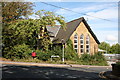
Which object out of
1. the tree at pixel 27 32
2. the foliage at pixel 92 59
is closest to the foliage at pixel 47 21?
the tree at pixel 27 32

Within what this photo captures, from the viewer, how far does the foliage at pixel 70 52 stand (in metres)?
24.1

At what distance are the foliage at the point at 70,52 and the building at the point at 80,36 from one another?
1.34 metres

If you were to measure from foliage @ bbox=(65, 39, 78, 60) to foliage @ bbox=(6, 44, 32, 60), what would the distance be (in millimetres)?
6065

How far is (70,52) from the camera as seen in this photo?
24547mm

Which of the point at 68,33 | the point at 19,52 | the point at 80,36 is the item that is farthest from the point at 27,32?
the point at 80,36

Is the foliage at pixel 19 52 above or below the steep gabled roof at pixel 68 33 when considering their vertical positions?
below

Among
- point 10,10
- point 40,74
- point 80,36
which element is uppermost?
point 10,10

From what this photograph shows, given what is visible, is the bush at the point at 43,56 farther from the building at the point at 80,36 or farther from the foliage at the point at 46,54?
the building at the point at 80,36

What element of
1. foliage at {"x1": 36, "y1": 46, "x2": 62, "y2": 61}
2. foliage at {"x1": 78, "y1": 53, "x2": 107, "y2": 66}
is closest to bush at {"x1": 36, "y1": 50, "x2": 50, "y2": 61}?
foliage at {"x1": 36, "y1": 46, "x2": 62, "y2": 61}

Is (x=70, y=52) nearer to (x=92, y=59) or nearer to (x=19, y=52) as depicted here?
(x=92, y=59)

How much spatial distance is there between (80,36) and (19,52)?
11.6 meters

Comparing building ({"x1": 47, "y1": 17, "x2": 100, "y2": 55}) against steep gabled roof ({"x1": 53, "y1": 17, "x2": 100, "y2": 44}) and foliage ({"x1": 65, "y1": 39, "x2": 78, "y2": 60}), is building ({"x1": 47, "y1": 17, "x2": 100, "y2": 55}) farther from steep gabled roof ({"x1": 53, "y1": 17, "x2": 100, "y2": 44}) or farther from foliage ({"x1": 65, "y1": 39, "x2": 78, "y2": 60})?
foliage ({"x1": 65, "y1": 39, "x2": 78, "y2": 60})

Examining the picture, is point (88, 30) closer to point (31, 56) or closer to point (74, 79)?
point (31, 56)

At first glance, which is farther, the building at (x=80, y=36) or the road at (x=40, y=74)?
the building at (x=80, y=36)
